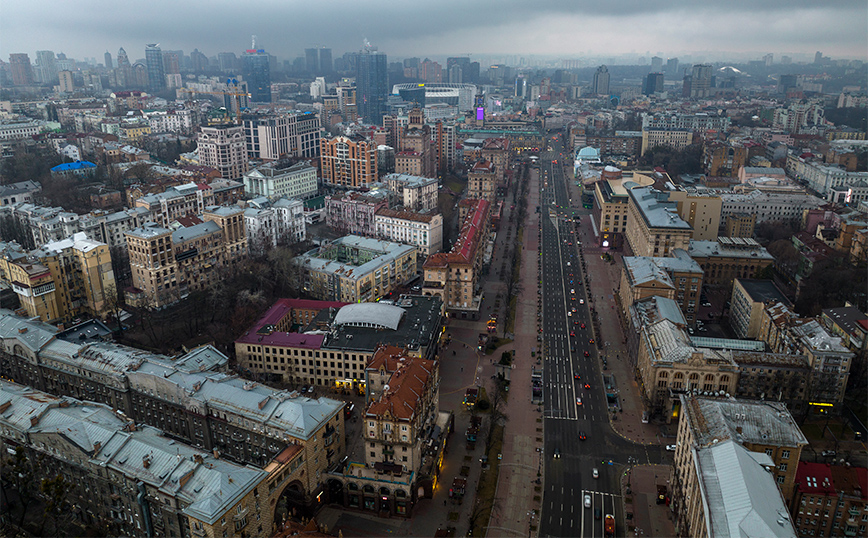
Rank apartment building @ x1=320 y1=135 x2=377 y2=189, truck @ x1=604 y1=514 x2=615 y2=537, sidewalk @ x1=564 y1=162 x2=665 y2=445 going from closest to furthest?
1. truck @ x1=604 y1=514 x2=615 y2=537
2. sidewalk @ x1=564 y1=162 x2=665 y2=445
3. apartment building @ x1=320 y1=135 x2=377 y2=189

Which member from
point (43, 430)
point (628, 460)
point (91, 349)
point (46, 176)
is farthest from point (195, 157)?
point (628, 460)

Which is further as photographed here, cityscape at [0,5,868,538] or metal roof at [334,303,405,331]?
metal roof at [334,303,405,331]

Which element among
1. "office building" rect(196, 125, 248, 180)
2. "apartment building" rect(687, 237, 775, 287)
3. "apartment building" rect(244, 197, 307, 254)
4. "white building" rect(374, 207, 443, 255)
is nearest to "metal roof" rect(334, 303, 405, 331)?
"apartment building" rect(244, 197, 307, 254)

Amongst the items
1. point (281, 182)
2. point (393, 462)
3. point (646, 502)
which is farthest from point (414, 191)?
point (646, 502)

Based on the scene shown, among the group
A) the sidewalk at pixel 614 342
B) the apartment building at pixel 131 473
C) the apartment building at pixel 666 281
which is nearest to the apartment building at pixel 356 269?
the sidewalk at pixel 614 342

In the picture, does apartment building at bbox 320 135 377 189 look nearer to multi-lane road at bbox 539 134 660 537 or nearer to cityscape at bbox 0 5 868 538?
cityscape at bbox 0 5 868 538

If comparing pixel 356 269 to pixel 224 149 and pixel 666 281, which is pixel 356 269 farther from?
pixel 224 149
